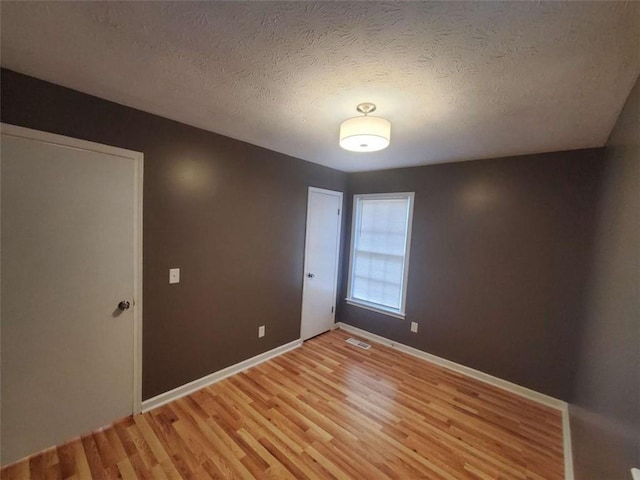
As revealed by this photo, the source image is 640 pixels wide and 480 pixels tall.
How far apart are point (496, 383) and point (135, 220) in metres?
3.70

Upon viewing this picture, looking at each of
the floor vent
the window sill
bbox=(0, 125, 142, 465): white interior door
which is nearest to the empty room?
bbox=(0, 125, 142, 465): white interior door

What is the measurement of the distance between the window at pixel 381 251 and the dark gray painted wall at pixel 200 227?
98cm

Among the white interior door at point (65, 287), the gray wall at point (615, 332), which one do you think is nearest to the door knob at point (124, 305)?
the white interior door at point (65, 287)

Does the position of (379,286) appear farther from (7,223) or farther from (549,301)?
(7,223)

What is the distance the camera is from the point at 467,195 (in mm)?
2924

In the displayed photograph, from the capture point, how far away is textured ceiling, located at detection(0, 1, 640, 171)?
978 mm

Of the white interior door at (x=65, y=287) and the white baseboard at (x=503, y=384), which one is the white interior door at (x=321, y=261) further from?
the white interior door at (x=65, y=287)

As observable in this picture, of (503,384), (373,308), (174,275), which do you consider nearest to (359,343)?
(373,308)

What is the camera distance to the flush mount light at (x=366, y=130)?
1.67 metres

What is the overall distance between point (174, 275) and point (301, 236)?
1507 millimetres

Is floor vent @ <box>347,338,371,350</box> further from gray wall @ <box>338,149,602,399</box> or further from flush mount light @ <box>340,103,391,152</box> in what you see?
flush mount light @ <box>340,103,391,152</box>

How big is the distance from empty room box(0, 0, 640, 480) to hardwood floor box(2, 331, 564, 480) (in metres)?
Result: 0.02

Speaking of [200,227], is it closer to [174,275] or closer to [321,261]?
[174,275]

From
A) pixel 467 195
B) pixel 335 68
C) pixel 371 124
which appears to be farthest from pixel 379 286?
pixel 335 68
